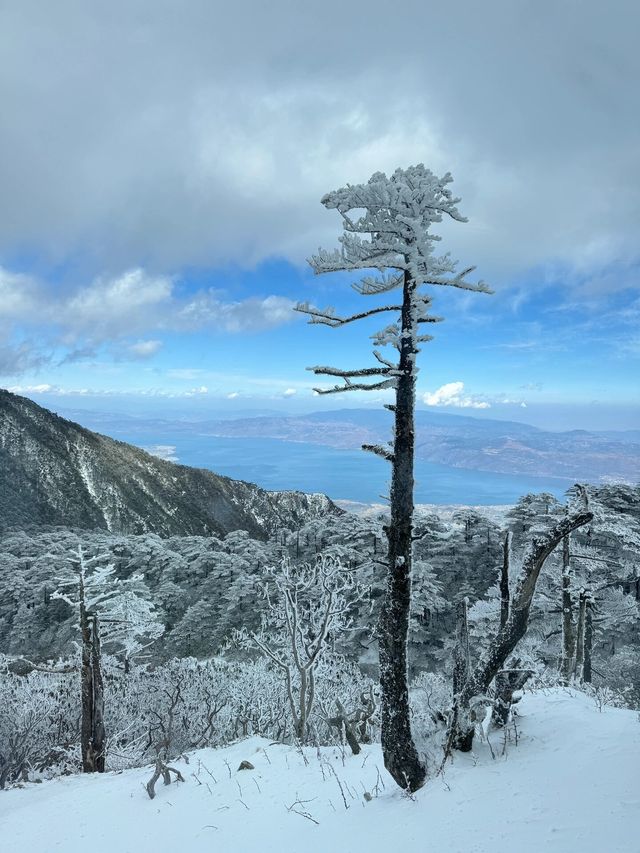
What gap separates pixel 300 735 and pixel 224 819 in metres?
5.98

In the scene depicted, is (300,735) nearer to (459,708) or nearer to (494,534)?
(459,708)

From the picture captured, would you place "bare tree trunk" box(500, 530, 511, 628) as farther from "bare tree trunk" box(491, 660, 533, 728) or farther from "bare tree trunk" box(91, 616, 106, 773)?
"bare tree trunk" box(91, 616, 106, 773)

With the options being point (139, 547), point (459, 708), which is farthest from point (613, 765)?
point (139, 547)

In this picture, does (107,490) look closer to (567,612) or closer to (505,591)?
(567,612)

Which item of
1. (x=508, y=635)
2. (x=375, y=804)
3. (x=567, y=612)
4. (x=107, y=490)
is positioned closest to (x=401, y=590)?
(x=508, y=635)

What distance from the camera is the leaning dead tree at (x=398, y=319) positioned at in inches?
273

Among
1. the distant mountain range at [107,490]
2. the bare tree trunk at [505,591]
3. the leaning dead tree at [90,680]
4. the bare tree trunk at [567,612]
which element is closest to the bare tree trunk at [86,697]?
the leaning dead tree at [90,680]

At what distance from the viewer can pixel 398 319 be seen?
24.6 feet

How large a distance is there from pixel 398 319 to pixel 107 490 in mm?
103978

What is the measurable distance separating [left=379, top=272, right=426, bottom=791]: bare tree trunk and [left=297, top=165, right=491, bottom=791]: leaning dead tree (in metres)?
0.02

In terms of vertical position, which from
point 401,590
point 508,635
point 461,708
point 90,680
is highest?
point 401,590

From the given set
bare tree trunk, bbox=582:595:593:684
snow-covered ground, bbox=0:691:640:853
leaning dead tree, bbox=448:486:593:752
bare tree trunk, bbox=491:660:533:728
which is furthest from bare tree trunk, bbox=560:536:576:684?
leaning dead tree, bbox=448:486:593:752

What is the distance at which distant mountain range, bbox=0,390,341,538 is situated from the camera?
90438 mm

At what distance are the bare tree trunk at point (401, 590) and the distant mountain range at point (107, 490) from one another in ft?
290
